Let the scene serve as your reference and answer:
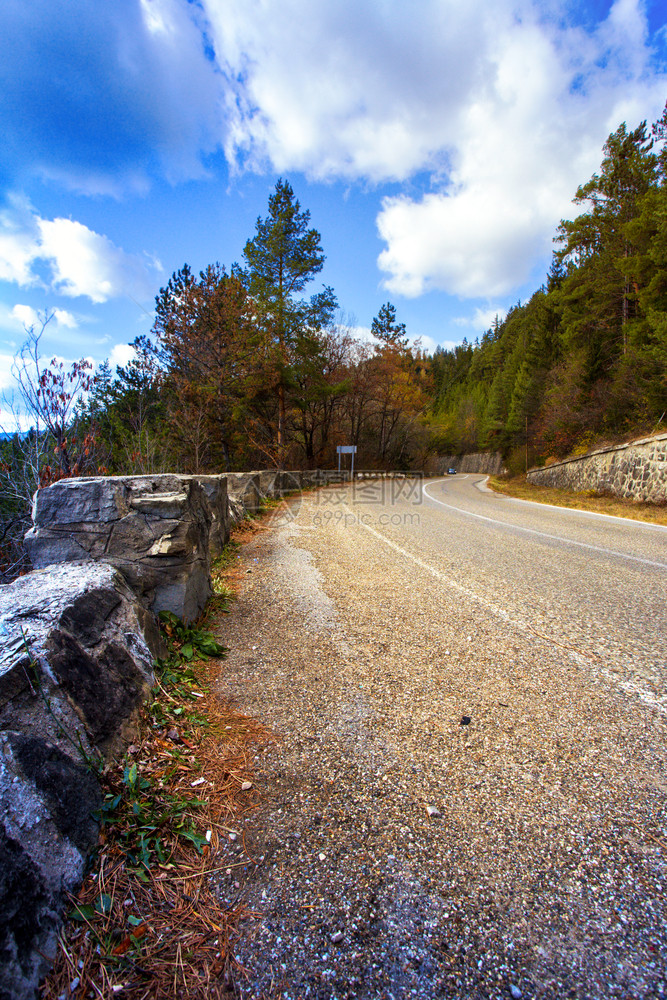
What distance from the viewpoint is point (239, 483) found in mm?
9742

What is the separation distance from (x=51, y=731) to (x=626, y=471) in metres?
17.3

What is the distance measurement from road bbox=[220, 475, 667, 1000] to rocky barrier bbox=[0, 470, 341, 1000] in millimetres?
572

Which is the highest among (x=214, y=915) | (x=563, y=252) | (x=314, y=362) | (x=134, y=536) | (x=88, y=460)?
(x=563, y=252)

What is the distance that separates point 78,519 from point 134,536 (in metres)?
0.39

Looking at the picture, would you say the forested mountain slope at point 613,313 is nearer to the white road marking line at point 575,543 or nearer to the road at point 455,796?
the white road marking line at point 575,543

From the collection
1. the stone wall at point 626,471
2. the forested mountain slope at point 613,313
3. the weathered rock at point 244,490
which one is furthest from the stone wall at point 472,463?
the weathered rock at point 244,490

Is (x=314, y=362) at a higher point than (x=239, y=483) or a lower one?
higher

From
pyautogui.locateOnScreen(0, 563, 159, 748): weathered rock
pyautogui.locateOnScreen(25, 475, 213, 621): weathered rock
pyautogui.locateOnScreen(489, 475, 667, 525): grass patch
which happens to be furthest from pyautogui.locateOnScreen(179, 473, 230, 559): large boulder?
pyautogui.locateOnScreen(489, 475, 667, 525): grass patch

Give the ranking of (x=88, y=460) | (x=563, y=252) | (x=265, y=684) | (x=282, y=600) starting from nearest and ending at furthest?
(x=265, y=684) → (x=282, y=600) → (x=88, y=460) → (x=563, y=252)

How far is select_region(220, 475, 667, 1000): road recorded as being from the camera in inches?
47.9

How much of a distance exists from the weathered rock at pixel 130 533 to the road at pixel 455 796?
68cm

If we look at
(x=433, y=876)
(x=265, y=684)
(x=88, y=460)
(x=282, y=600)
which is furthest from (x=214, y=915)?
(x=88, y=460)

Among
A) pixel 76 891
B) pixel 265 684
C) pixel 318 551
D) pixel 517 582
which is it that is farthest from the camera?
pixel 318 551

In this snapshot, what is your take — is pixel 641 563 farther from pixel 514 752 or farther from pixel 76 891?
pixel 76 891
